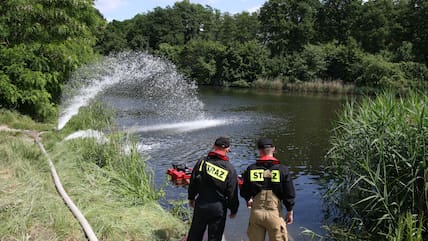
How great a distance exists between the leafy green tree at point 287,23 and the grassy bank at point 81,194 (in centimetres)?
5907

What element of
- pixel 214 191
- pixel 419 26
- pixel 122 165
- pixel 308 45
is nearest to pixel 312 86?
pixel 308 45

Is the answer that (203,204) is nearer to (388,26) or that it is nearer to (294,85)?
(294,85)

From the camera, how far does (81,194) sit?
21.6 feet

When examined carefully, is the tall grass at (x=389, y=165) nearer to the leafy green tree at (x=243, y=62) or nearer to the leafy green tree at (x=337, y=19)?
the leafy green tree at (x=243, y=62)

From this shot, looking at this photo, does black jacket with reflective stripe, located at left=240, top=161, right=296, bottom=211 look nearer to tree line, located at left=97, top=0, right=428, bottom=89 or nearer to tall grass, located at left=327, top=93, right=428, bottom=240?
tall grass, located at left=327, top=93, right=428, bottom=240

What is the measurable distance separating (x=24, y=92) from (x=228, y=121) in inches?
438

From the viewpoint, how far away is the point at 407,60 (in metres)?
47.1

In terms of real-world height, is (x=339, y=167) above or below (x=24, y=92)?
below

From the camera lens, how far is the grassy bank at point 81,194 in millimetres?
5074

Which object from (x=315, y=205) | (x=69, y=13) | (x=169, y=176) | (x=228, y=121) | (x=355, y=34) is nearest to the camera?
(x=315, y=205)

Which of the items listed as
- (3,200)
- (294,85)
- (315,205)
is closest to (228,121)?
(315,205)

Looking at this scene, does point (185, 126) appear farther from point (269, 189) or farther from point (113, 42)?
point (113, 42)

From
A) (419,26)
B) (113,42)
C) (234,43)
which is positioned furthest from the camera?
(113,42)

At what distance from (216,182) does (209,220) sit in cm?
49
